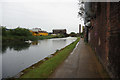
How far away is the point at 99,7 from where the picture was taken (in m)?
5.86

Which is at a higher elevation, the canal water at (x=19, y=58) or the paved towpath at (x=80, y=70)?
the paved towpath at (x=80, y=70)

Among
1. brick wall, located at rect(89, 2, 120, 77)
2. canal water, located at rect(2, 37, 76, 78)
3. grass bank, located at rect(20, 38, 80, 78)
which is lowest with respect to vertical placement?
canal water, located at rect(2, 37, 76, 78)

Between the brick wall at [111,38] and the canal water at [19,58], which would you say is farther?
the canal water at [19,58]

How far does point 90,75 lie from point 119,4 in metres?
2.78

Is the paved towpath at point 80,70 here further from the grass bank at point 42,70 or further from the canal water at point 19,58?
the canal water at point 19,58

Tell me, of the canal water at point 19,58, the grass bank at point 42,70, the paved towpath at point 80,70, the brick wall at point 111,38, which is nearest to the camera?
the brick wall at point 111,38

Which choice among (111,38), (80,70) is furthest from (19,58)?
(111,38)

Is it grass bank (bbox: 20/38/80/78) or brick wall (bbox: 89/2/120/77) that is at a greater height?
brick wall (bbox: 89/2/120/77)

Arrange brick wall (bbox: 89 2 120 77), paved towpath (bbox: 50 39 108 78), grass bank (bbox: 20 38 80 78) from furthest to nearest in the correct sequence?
grass bank (bbox: 20 38 80 78), paved towpath (bbox: 50 39 108 78), brick wall (bbox: 89 2 120 77)

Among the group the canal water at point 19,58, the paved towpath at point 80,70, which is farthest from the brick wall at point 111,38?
the canal water at point 19,58

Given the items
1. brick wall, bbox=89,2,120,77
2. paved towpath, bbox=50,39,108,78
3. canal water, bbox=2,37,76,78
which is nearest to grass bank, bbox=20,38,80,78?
paved towpath, bbox=50,39,108,78

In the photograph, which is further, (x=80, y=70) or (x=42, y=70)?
(x=42, y=70)

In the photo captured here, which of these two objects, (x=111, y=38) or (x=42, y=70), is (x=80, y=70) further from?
(x=111, y=38)

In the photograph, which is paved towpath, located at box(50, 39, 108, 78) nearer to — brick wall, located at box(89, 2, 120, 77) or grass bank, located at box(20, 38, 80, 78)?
grass bank, located at box(20, 38, 80, 78)
